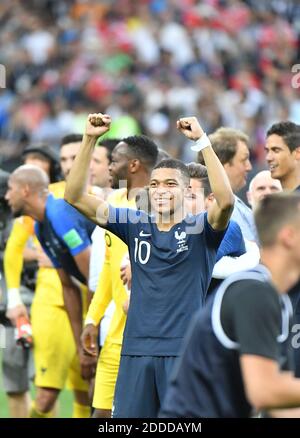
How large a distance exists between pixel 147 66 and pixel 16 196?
11.7 metres

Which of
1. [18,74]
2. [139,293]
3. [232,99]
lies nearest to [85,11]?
[18,74]

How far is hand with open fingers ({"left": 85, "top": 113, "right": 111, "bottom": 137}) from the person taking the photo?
6.54 metres

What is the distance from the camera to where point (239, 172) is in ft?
27.4

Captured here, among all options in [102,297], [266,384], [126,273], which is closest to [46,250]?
[102,297]

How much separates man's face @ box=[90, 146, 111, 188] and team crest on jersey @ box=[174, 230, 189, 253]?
2966 millimetres

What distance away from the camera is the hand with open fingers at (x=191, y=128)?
6.37 meters

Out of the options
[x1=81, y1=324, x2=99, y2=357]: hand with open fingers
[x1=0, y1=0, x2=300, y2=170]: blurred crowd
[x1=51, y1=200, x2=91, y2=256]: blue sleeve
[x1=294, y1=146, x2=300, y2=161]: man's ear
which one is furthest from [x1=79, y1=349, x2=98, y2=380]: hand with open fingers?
[x1=0, y1=0, x2=300, y2=170]: blurred crowd

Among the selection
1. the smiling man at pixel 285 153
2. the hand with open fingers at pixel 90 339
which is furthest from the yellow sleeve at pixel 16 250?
the smiling man at pixel 285 153

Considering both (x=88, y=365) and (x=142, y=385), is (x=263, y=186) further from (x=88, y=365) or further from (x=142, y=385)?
(x=142, y=385)

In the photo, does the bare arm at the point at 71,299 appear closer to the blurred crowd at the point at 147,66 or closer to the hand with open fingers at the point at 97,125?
the hand with open fingers at the point at 97,125

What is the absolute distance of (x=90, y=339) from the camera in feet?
25.9

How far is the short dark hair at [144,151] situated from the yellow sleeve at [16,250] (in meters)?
2.02

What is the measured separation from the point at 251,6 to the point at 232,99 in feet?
11.7
